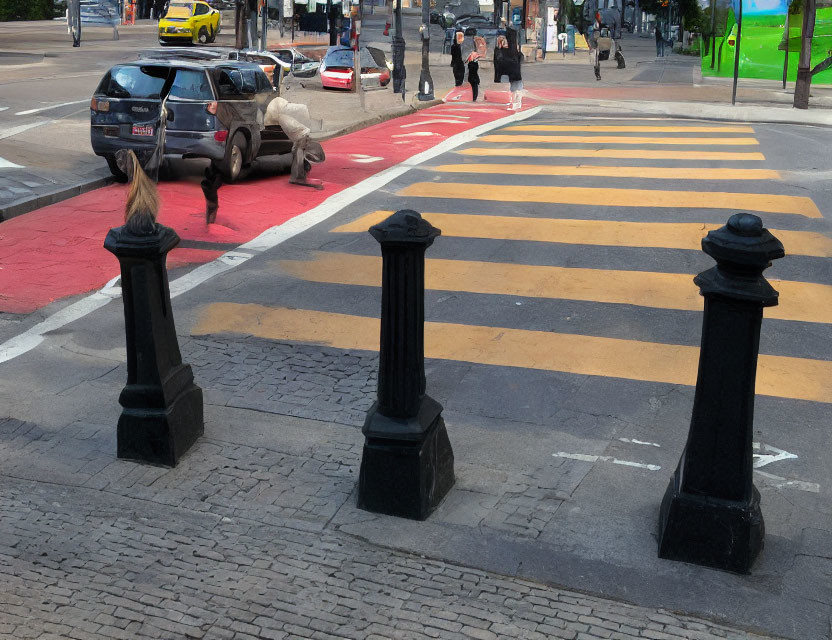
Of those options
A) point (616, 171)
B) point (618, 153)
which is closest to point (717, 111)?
point (618, 153)

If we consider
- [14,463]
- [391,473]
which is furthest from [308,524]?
[14,463]

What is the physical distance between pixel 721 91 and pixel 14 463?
2403cm

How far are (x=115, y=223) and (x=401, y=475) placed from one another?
716cm

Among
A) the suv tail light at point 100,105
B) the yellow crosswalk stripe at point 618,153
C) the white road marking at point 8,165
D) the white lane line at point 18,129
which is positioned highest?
the suv tail light at point 100,105

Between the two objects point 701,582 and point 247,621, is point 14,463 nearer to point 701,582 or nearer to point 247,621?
point 247,621

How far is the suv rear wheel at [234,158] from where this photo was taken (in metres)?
12.9

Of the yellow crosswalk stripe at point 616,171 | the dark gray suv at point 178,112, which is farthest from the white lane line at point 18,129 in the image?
the yellow crosswalk stripe at point 616,171

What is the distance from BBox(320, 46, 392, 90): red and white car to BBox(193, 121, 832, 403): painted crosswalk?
1260 centimetres

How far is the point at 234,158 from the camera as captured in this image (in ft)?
43.1

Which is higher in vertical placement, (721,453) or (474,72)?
(474,72)

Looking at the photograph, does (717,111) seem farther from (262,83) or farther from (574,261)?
(574,261)

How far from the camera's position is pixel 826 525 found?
4762 mm

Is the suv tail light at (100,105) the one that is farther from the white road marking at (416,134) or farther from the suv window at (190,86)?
the white road marking at (416,134)

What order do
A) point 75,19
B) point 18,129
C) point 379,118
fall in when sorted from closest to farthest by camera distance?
point 18,129 < point 379,118 < point 75,19
